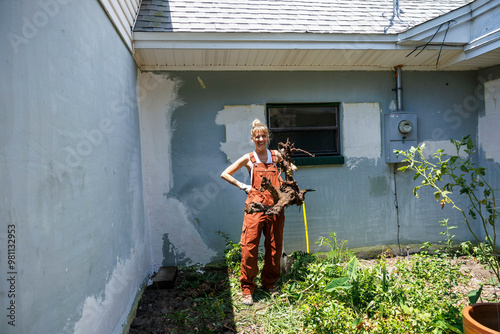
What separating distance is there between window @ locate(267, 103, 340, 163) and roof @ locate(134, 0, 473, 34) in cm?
125

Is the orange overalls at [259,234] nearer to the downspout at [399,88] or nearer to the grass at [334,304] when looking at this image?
the grass at [334,304]

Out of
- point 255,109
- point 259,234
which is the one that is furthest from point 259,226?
A: point 255,109

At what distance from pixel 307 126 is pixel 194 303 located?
129 inches

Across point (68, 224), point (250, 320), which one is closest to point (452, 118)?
point (250, 320)

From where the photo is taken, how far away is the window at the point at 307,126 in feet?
17.9

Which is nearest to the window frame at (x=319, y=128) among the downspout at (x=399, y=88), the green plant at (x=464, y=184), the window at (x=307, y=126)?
the window at (x=307, y=126)

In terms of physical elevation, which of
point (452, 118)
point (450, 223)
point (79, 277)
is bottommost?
point (450, 223)

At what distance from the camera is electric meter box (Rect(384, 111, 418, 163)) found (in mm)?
5531

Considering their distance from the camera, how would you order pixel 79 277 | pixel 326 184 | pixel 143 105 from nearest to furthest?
pixel 79 277 → pixel 143 105 → pixel 326 184

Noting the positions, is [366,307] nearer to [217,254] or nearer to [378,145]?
[217,254]

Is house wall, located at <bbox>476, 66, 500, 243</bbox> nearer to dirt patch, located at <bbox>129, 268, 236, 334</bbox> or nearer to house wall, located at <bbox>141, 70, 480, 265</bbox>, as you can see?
house wall, located at <bbox>141, 70, 480, 265</bbox>

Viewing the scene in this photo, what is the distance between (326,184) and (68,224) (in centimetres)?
422

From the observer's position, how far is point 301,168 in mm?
5457

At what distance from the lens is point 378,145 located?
5.66 m
